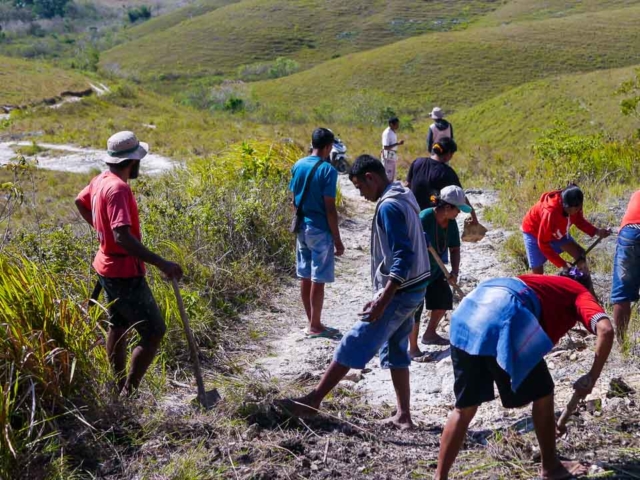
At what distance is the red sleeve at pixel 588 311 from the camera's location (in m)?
2.95

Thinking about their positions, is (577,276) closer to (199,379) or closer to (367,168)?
(367,168)

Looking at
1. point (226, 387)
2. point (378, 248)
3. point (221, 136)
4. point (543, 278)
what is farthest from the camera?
point (221, 136)

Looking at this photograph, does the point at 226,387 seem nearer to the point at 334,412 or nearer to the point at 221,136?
the point at 334,412

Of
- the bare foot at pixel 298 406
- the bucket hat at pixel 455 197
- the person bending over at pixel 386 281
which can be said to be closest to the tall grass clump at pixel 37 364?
the bare foot at pixel 298 406

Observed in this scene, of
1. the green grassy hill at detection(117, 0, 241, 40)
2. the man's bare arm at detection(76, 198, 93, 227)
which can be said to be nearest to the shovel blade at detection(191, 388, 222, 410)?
the man's bare arm at detection(76, 198, 93, 227)

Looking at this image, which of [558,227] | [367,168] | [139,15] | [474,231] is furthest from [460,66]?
[139,15]

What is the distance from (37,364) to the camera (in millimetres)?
3604

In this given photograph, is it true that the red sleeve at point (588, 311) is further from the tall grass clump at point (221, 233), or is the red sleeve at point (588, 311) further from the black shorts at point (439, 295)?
the tall grass clump at point (221, 233)

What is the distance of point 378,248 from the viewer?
4.10 metres

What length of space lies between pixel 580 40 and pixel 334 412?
211 feet

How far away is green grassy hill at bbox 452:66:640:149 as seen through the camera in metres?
32.8

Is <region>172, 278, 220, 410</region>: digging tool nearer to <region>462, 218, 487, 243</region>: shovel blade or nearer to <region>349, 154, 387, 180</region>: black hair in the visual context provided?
<region>349, 154, 387, 180</region>: black hair

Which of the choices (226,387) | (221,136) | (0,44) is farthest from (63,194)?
(0,44)

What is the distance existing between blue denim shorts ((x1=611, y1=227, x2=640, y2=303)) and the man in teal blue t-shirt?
6.82 ft
